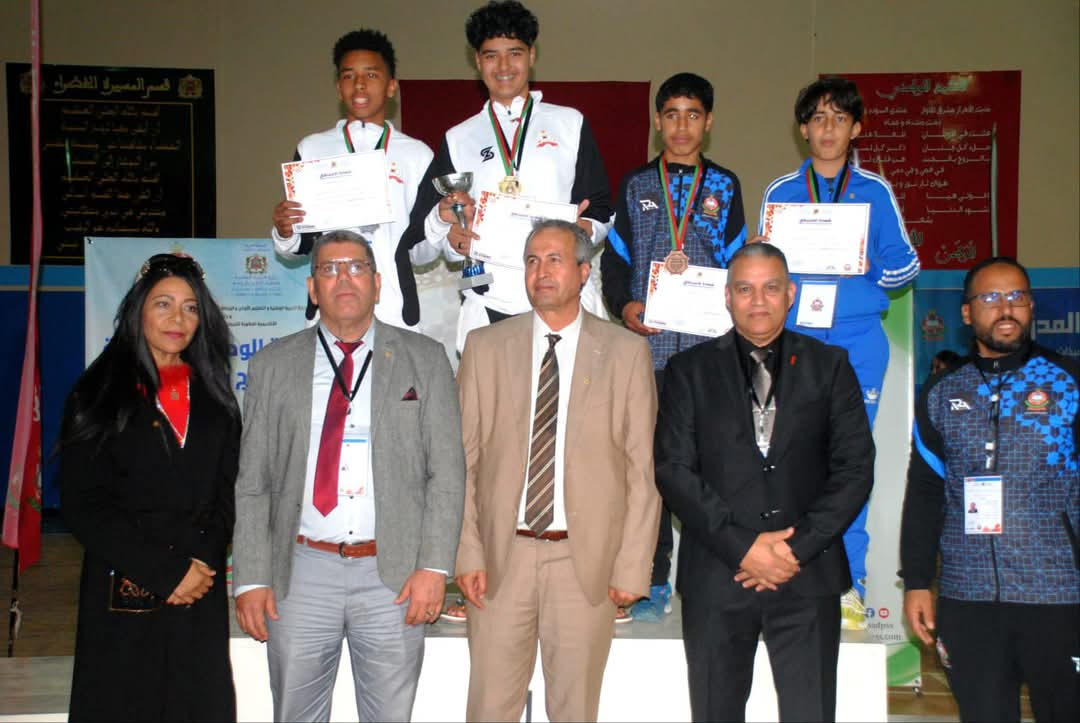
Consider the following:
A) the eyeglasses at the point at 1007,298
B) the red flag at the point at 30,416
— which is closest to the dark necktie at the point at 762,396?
the eyeglasses at the point at 1007,298

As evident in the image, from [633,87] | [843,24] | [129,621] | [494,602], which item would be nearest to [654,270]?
[494,602]

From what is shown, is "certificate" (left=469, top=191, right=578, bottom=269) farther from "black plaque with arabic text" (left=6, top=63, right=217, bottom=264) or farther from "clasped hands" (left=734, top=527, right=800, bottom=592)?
"black plaque with arabic text" (left=6, top=63, right=217, bottom=264)

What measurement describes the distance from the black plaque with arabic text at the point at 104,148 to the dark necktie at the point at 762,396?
269 inches

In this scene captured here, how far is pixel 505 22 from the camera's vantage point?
12.5ft

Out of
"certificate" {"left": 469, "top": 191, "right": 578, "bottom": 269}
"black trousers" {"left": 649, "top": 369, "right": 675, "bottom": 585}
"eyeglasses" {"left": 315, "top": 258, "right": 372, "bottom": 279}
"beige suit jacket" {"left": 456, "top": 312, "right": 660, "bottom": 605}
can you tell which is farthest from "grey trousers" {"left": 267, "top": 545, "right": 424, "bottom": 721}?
"certificate" {"left": 469, "top": 191, "right": 578, "bottom": 269}

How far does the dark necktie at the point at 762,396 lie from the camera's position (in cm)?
300

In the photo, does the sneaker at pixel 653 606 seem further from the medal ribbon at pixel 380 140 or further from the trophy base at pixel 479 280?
the medal ribbon at pixel 380 140

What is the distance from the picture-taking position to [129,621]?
280 cm

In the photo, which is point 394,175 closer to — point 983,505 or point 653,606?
point 653,606

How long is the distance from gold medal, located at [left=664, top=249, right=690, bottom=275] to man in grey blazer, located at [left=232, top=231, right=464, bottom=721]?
3.53 feet

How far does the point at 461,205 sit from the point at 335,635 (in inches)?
64.3

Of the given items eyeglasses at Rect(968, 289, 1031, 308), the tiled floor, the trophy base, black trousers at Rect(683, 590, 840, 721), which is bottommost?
the tiled floor

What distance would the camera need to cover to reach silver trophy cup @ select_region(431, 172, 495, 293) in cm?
365

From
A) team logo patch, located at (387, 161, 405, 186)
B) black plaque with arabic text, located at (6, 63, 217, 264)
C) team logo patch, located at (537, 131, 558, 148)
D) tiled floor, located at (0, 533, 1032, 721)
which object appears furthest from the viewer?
black plaque with arabic text, located at (6, 63, 217, 264)
